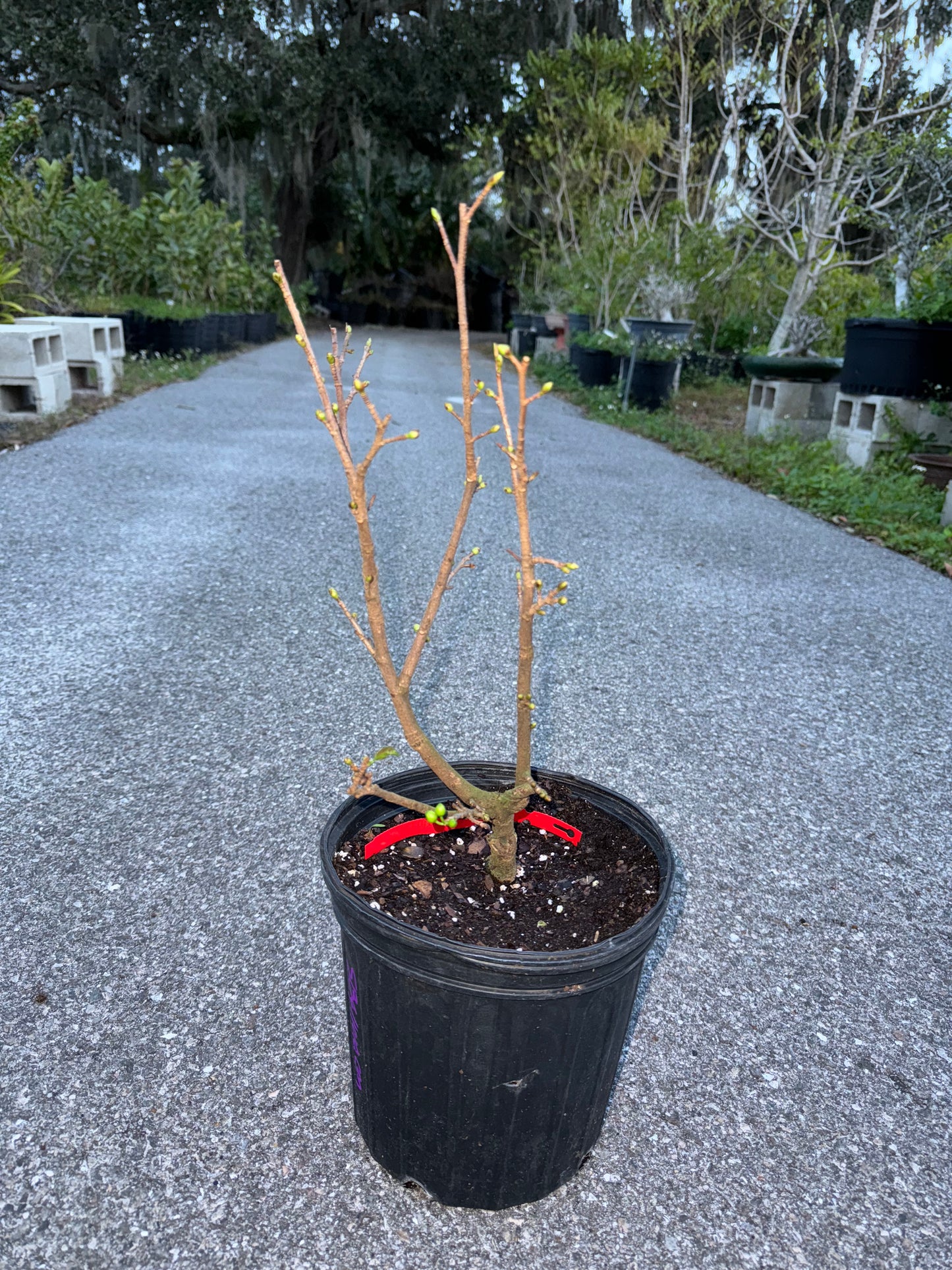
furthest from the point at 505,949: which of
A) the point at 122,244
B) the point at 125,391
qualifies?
the point at 122,244

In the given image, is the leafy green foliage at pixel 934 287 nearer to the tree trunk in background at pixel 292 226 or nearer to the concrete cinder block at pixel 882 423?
the concrete cinder block at pixel 882 423

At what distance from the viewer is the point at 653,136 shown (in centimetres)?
1174

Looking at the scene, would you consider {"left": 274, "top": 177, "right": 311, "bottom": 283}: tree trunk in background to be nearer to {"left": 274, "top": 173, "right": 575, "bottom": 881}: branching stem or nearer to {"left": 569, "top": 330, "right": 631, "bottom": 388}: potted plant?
{"left": 569, "top": 330, "right": 631, "bottom": 388}: potted plant

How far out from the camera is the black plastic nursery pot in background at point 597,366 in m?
→ 10.5

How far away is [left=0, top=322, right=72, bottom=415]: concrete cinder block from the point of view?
6.22 metres

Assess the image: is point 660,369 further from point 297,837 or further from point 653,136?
point 297,837

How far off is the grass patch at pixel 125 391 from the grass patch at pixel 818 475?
4588mm

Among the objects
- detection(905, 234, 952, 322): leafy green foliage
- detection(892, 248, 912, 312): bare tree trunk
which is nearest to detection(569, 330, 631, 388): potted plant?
detection(892, 248, 912, 312): bare tree trunk

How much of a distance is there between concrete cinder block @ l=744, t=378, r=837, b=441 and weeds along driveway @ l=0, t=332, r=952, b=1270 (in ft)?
10.1

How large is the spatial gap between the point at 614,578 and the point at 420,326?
73.7ft

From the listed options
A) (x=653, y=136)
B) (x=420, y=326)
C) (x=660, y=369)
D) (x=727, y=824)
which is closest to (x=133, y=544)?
(x=727, y=824)

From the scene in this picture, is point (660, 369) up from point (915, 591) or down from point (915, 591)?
up

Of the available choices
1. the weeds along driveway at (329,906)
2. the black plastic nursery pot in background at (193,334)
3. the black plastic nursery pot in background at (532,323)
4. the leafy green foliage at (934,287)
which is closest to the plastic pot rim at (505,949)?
the weeds along driveway at (329,906)

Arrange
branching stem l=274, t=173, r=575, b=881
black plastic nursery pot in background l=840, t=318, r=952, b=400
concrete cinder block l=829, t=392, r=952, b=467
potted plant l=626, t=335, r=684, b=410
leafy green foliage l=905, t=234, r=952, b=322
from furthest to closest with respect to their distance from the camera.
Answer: potted plant l=626, t=335, r=684, b=410 → concrete cinder block l=829, t=392, r=952, b=467 → black plastic nursery pot in background l=840, t=318, r=952, b=400 → leafy green foliage l=905, t=234, r=952, b=322 → branching stem l=274, t=173, r=575, b=881
